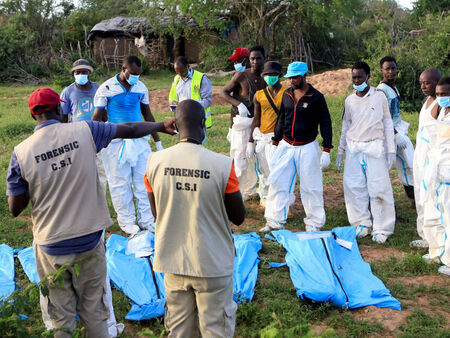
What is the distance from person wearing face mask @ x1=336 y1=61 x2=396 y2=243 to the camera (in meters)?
5.53

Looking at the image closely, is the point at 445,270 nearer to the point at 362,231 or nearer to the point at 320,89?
the point at 362,231

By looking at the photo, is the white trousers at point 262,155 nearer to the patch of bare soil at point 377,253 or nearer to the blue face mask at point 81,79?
the patch of bare soil at point 377,253

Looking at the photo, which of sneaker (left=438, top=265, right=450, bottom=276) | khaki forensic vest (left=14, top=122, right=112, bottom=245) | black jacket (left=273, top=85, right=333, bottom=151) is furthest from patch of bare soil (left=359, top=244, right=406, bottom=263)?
khaki forensic vest (left=14, top=122, right=112, bottom=245)

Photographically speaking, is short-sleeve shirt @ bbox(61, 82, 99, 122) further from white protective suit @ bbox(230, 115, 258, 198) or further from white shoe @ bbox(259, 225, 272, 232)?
white shoe @ bbox(259, 225, 272, 232)

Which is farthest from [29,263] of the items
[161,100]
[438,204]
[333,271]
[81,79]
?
[161,100]

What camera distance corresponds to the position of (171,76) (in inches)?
884

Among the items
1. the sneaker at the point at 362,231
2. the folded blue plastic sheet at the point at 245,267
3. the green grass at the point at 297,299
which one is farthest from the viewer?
the sneaker at the point at 362,231

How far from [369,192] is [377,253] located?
2.42ft

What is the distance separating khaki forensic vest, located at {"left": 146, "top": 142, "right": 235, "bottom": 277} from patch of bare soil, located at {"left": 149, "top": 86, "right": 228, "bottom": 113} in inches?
477

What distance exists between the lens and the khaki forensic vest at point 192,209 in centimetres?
270

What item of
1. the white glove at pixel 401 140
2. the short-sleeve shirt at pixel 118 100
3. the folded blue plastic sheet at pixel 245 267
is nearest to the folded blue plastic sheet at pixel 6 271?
the short-sleeve shirt at pixel 118 100

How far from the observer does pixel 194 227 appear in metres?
2.73

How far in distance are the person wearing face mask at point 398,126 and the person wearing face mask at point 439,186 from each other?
2.90ft

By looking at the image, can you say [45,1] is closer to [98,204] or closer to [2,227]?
[2,227]
